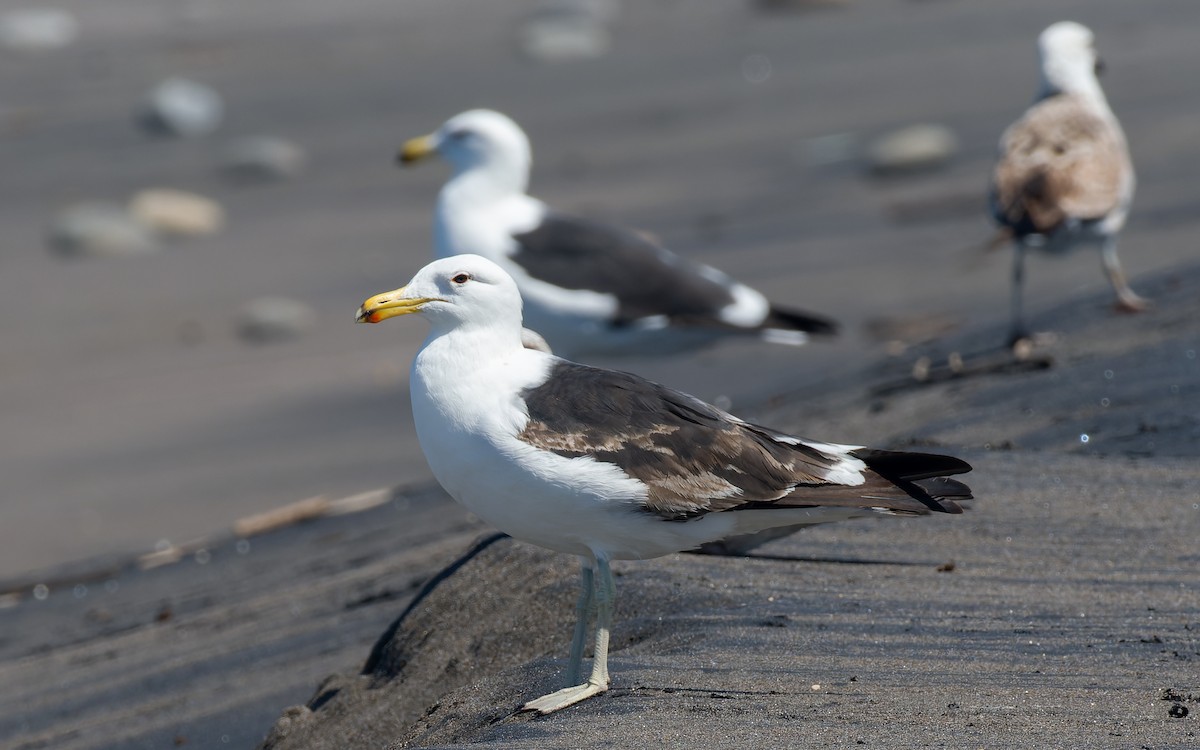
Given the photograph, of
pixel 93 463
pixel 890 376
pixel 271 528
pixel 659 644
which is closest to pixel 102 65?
pixel 93 463

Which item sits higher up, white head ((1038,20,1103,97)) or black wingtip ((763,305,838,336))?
white head ((1038,20,1103,97))

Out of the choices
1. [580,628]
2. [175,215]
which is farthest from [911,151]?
[580,628]

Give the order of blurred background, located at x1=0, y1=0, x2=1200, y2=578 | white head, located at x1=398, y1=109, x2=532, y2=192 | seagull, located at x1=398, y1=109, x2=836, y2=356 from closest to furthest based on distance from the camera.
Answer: seagull, located at x1=398, y1=109, x2=836, y2=356 → white head, located at x1=398, y1=109, x2=532, y2=192 → blurred background, located at x1=0, y1=0, x2=1200, y2=578

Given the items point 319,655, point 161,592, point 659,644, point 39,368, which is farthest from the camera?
point 39,368

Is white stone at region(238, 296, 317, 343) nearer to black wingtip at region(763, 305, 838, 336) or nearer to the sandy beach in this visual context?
the sandy beach

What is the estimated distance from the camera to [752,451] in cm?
379

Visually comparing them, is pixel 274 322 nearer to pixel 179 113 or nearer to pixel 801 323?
pixel 801 323

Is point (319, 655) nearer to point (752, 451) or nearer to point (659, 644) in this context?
point (659, 644)

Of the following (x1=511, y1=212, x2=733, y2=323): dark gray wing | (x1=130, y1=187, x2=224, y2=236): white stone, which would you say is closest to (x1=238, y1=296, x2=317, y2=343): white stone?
(x1=130, y1=187, x2=224, y2=236): white stone

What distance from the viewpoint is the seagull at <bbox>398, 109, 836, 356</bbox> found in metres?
7.41

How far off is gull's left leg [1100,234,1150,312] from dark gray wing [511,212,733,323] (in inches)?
Answer: 70.3

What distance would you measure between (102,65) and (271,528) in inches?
462

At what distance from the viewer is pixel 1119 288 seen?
708 cm

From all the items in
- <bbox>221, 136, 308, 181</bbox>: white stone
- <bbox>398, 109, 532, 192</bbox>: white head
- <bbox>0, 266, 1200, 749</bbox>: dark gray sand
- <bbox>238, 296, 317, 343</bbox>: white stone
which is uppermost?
<bbox>221, 136, 308, 181</bbox>: white stone
